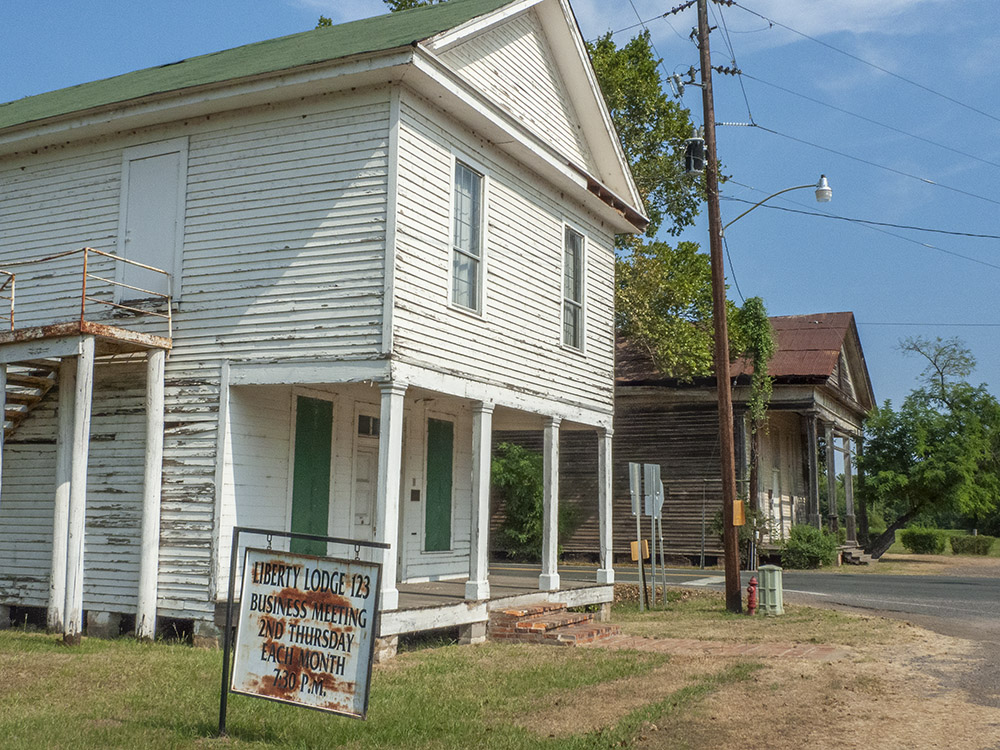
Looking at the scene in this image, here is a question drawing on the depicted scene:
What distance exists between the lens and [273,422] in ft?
42.1

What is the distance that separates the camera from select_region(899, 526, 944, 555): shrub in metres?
38.6

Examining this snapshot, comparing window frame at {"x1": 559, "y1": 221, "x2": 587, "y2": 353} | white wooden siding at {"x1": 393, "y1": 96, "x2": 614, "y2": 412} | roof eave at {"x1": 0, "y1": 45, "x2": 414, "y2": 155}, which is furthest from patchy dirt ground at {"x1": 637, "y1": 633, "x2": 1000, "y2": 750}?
roof eave at {"x1": 0, "y1": 45, "x2": 414, "y2": 155}

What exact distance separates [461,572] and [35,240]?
8.48m

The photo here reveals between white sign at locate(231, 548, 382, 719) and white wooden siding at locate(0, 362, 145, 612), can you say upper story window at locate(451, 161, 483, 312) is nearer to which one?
white wooden siding at locate(0, 362, 145, 612)

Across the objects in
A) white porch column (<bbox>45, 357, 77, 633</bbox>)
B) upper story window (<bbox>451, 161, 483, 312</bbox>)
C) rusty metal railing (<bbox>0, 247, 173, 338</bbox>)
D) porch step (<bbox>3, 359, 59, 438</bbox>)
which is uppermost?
upper story window (<bbox>451, 161, 483, 312</bbox>)

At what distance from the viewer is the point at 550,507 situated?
1509 cm

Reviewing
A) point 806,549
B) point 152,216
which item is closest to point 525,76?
point 152,216

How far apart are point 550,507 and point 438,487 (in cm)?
239

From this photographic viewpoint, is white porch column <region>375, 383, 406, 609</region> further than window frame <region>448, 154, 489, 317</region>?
No

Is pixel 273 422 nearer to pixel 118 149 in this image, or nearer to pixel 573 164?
pixel 118 149

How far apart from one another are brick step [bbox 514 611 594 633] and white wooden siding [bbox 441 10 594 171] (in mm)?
7144

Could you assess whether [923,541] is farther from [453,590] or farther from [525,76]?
[525,76]

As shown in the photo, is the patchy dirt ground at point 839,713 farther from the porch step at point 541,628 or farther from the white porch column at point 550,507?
the white porch column at point 550,507

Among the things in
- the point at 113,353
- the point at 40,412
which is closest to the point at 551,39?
the point at 113,353
